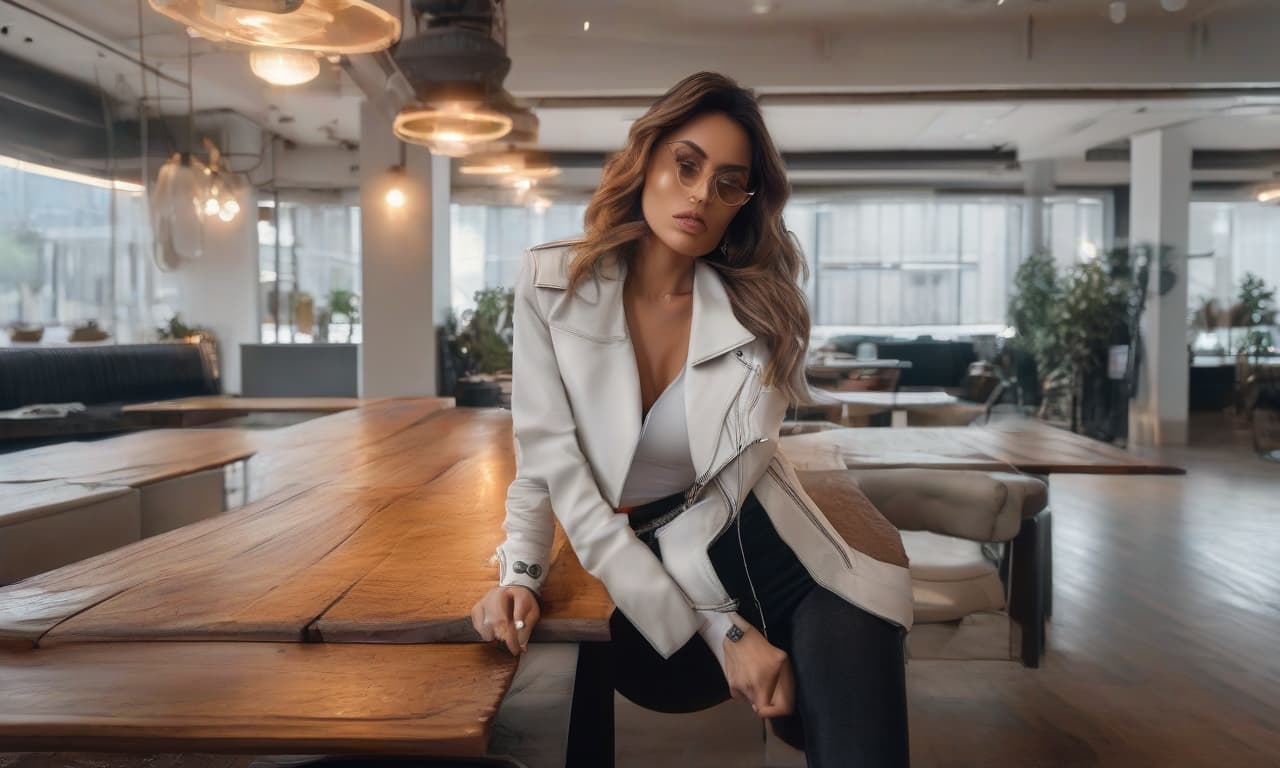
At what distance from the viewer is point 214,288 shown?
11562 millimetres

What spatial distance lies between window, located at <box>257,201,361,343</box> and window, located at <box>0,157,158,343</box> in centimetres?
151

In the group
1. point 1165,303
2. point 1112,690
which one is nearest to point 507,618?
point 1112,690

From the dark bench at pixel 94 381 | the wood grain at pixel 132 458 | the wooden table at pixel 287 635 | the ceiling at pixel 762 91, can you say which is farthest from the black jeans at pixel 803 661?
the ceiling at pixel 762 91

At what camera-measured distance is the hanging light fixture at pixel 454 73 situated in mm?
4145

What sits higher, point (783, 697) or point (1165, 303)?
point (1165, 303)

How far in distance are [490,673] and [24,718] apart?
45 cm

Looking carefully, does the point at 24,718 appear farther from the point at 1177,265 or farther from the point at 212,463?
the point at 1177,265

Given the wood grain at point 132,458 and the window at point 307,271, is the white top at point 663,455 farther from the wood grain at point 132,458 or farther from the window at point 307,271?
the window at point 307,271

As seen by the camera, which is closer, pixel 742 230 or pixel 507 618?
pixel 507 618

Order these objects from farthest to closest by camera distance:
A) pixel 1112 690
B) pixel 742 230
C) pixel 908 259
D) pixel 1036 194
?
1. pixel 908 259
2. pixel 1036 194
3. pixel 1112 690
4. pixel 742 230

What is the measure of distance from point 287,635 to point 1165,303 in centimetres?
1056

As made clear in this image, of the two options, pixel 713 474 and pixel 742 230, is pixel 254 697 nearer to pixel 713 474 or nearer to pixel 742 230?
pixel 713 474

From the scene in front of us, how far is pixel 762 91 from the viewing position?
7922mm

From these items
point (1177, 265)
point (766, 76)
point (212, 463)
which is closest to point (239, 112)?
point (766, 76)
